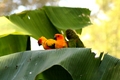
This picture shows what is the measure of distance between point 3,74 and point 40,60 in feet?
0.32

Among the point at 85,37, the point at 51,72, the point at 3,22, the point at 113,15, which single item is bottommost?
the point at 85,37

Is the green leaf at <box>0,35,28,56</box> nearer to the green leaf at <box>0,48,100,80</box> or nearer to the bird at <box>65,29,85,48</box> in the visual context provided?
the bird at <box>65,29,85,48</box>

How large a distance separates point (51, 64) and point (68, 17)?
63 cm

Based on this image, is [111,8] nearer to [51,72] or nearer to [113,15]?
[113,15]

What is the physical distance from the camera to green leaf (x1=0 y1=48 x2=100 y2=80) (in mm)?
660

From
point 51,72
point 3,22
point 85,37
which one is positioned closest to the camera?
point 51,72

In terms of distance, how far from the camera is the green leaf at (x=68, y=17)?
123 centimetres

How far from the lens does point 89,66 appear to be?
68 centimetres

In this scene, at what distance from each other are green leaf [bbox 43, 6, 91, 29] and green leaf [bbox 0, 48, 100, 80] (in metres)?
0.52

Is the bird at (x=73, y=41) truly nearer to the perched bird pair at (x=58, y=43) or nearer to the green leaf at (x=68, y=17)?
the perched bird pair at (x=58, y=43)

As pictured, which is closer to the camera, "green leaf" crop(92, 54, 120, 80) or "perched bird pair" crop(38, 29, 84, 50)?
"green leaf" crop(92, 54, 120, 80)

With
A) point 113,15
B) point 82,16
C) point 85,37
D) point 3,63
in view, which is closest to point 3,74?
point 3,63

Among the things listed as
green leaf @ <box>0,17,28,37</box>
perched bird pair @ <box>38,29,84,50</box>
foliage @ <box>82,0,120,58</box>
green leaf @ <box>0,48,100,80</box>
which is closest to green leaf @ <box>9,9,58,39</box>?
green leaf @ <box>0,17,28,37</box>

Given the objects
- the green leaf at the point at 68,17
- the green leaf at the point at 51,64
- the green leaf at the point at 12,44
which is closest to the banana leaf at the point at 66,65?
the green leaf at the point at 51,64
